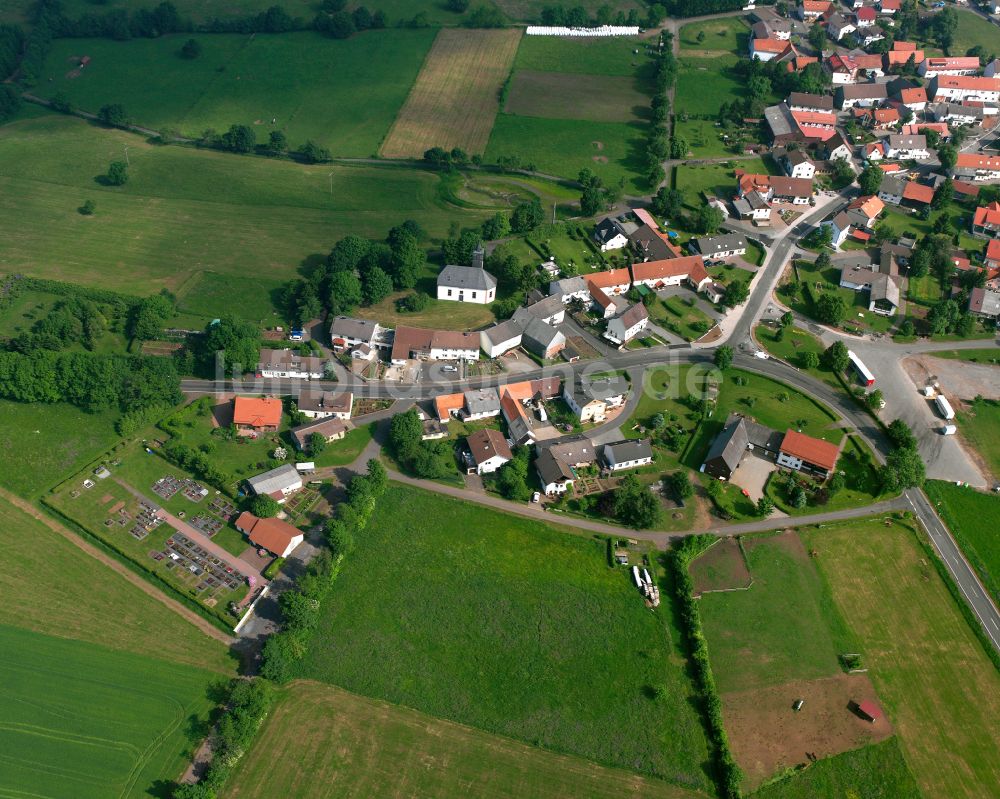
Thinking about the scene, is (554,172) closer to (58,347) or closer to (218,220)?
(218,220)

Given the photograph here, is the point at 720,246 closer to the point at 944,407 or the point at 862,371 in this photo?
the point at 862,371

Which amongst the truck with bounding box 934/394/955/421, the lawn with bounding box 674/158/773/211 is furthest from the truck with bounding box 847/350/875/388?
the lawn with bounding box 674/158/773/211

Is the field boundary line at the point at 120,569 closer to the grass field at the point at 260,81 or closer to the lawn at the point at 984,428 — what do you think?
the lawn at the point at 984,428

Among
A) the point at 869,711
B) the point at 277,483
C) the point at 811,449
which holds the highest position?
the point at 811,449

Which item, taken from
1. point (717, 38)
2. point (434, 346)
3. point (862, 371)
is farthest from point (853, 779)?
point (717, 38)

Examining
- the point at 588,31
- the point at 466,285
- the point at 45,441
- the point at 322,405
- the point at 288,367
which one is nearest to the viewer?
the point at 45,441

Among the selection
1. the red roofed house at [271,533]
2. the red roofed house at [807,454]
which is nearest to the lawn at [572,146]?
the red roofed house at [807,454]
